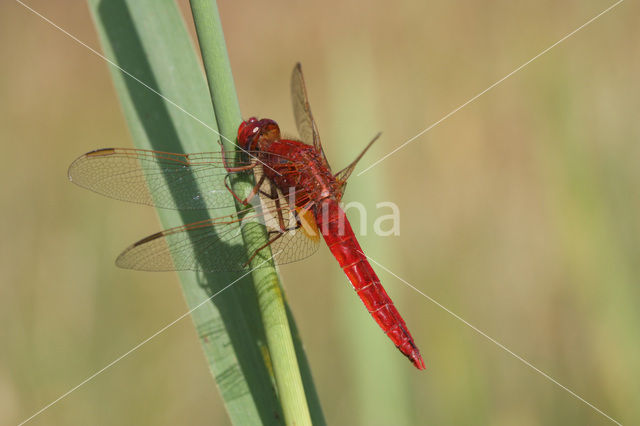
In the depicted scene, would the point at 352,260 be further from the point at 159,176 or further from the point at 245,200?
the point at 159,176

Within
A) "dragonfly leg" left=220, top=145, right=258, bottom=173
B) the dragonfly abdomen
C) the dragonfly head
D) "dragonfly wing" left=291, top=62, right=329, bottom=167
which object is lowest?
the dragonfly abdomen

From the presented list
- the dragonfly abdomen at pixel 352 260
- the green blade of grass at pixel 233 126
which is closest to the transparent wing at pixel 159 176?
the green blade of grass at pixel 233 126

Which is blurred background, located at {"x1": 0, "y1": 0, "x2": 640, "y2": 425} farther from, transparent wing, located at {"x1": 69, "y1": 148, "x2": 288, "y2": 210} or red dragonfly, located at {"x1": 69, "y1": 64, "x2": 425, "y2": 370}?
transparent wing, located at {"x1": 69, "y1": 148, "x2": 288, "y2": 210}

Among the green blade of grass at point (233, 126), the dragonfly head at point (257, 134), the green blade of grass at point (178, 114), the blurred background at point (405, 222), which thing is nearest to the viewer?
the green blade of grass at point (233, 126)

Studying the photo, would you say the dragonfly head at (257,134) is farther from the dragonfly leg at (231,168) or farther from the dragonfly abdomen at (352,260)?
the dragonfly abdomen at (352,260)

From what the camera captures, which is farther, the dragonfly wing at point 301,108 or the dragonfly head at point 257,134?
the dragonfly wing at point 301,108

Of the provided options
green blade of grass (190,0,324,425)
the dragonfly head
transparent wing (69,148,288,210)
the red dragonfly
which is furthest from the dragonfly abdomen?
green blade of grass (190,0,324,425)

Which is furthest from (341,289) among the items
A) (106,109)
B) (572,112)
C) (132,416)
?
(106,109)
